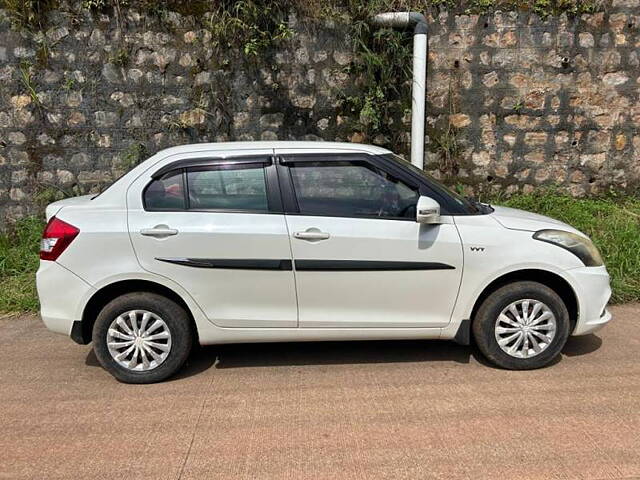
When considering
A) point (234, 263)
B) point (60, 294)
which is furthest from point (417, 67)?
point (60, 294)

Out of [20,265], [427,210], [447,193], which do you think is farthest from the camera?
[20,265]

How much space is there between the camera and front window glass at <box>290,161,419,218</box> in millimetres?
3766

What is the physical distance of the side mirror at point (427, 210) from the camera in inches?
141

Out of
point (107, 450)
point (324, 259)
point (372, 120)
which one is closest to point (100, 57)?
point (372, 120)

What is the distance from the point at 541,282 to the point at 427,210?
1.13 meters

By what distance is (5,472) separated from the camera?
280 centimetres

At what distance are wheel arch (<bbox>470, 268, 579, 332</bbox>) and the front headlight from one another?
0.22 meters

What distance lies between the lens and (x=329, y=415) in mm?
3320

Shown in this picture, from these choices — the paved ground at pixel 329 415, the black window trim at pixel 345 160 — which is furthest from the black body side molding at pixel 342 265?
the paved ground at pixel 329 415

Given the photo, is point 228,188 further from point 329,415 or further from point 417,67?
Result: point 417,67

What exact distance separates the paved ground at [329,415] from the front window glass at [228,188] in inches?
51.6

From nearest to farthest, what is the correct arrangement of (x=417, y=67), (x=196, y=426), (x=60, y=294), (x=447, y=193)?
(x=196, y=426) < (x=60, y=294) < (x=447, y=193) < (x=417, y=67)

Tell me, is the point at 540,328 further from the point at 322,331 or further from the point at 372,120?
the point at 372,120

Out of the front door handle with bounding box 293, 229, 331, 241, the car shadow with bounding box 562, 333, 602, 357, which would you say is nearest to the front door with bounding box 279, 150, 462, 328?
the front door handle with bounding box 293, 229, 331, 241
